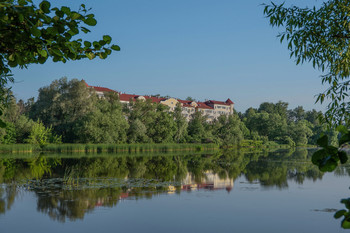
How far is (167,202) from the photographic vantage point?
42.2 ft

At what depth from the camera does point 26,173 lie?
19734 mm

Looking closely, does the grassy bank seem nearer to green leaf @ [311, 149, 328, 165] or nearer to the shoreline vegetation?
the shoreline vegetation

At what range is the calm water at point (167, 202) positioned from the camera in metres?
9.90

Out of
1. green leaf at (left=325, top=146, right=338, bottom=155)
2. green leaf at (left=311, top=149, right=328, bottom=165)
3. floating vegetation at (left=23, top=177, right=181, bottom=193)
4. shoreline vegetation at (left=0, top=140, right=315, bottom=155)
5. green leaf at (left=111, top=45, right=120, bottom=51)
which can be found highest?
green leaf at (left=111, top=45, right=120, bottom=51)

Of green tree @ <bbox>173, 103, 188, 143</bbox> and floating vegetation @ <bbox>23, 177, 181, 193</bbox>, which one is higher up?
green tree @ <bbox>173, 103, 188, 143</bbox>

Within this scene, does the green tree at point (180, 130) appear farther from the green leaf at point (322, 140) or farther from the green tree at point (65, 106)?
the green leaf at point (322, 140)

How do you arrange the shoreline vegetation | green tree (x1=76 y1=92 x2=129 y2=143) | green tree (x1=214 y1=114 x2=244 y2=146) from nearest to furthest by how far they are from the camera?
the shoreline vegetation < green tree (x1=76 y1=92 x2=129 y2=143) < green tree (x1=214 y1=114 x2=244 y2=146)

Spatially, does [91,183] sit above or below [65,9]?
below

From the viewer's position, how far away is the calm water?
32.5 feet

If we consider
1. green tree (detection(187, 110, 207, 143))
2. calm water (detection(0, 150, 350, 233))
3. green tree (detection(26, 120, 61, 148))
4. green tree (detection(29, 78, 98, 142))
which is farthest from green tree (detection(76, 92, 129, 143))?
calm water (detection(0, 150, 350, 233))

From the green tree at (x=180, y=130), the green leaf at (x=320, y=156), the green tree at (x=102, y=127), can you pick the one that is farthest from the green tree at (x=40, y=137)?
the green leaf at (x=320, y=156)

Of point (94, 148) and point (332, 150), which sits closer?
point (332, 150)

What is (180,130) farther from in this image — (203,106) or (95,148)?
(203,106)

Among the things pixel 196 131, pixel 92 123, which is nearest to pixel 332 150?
pixel 92 123
